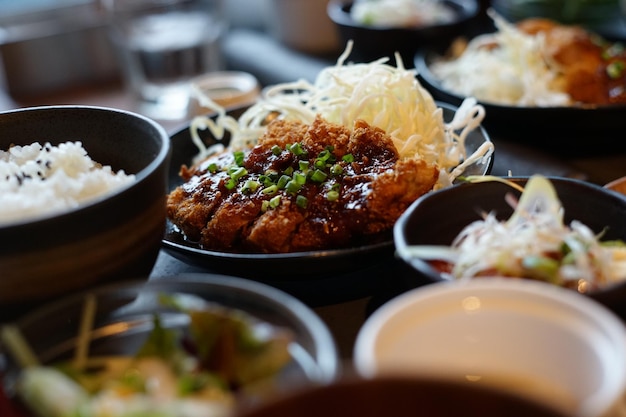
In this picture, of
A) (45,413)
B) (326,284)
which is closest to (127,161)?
(326,284)

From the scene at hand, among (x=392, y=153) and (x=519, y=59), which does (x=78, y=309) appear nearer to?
(x=392, y=153)

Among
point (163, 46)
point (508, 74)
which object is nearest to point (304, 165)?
point (508, 74)

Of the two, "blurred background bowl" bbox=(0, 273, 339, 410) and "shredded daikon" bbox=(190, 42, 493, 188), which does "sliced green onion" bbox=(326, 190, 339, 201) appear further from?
"blurred background bowl" bbox=(0, 273, 339, 410)

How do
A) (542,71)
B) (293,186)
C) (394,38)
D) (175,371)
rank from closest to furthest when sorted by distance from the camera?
(175,371) < (293,186) < (542,71) < (394,38)

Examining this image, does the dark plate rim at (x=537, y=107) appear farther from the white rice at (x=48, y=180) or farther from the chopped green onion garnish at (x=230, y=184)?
the white rice at (x=48, y=180)

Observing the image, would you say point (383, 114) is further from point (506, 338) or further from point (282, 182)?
point (506, 338)

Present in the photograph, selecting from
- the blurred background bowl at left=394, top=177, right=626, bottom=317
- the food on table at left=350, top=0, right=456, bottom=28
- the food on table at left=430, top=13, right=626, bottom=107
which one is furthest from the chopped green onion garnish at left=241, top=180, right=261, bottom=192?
the food on table at left=350, top=0, right=456, bottom=28

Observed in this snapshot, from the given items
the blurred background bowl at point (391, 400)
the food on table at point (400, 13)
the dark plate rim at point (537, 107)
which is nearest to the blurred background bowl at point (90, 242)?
the blurred background bowl at point (391, 400)
